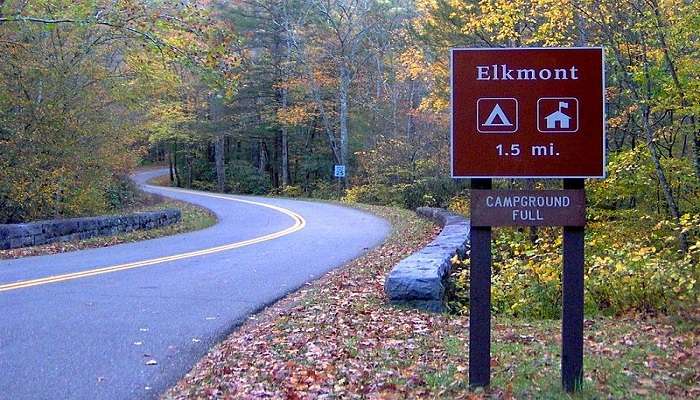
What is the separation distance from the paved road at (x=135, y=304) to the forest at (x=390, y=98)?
3.33 m

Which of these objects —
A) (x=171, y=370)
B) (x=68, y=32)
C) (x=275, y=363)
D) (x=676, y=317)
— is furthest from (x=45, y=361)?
(x=68, y=32)

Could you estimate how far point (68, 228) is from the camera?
672 inches

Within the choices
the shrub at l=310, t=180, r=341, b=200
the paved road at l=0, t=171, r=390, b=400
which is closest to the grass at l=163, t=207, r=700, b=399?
the paved road at l=0, t=171, r=390, b=400

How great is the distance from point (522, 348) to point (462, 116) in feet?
8.55

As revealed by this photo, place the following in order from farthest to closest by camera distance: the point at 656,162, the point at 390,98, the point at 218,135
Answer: the point at 218,135 < the point at 390,98 < the point at 656,162

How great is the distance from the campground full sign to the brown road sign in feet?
0.44

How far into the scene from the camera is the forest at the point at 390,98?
1209cm

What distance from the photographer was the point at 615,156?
1552 centimetres

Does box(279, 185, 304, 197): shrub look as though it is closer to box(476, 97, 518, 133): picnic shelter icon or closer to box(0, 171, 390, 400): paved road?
box(0, 171, 390, 400): paved road

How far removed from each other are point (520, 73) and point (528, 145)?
521mm

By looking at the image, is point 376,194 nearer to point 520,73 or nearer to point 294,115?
point 294,115

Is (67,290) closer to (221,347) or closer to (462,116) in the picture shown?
(221,347)

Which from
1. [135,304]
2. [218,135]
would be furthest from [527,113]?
[218,135]

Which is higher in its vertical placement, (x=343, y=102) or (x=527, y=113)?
(x=343, y=102)
